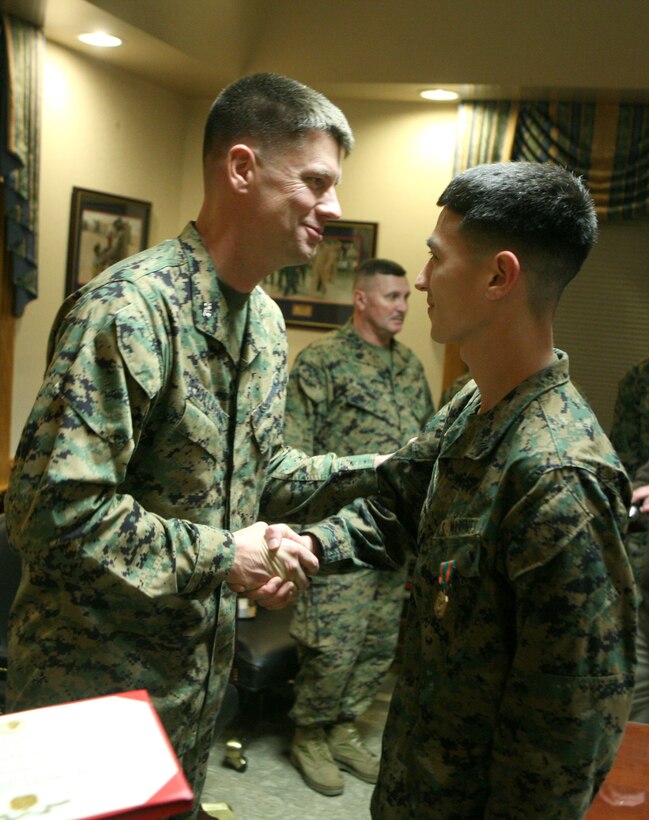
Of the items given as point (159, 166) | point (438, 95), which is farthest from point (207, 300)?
point (159, 166)

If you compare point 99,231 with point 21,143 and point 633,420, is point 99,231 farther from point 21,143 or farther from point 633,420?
point 633,420

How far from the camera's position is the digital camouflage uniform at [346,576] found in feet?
10.6

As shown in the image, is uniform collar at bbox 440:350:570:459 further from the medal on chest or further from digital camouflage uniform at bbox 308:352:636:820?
the medal on chest

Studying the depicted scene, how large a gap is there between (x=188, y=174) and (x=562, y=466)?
154 inches

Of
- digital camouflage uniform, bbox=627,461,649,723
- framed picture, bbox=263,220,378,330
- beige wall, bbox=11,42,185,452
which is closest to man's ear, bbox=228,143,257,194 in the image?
digital camouflage uniform, bbox=627,461,649,723

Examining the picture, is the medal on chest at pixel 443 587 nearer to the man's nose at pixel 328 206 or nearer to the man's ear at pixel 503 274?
the man's ear at pixel 503 274

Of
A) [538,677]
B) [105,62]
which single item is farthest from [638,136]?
[538,677]

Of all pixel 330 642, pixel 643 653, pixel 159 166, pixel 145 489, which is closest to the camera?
pixel 145 489

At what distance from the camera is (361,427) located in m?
3.37

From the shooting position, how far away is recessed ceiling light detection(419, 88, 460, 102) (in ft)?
13.0

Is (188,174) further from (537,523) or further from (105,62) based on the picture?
(537,523)

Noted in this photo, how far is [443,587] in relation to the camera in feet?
4.37

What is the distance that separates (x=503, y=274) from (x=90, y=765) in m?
0.91

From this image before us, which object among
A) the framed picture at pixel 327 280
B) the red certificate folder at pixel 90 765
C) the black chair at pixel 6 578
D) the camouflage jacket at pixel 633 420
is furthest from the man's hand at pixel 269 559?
the framed picture at pixel 327 280
